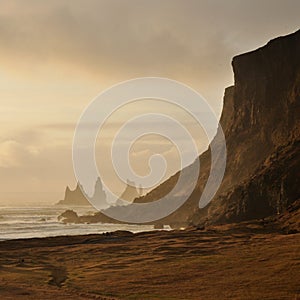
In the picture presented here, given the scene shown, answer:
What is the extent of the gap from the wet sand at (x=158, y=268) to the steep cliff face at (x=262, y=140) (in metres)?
19.8

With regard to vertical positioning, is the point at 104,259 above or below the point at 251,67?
below

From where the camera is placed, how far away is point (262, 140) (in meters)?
165

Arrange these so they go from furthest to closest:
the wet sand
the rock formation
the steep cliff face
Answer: the steep cliff face < the rock formation < the wet sand

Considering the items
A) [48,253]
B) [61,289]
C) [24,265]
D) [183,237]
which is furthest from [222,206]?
[61,289]

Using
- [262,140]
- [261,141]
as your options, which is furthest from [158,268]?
[261,141]

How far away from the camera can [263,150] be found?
537 ft

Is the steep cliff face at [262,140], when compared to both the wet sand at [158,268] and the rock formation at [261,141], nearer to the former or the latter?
the rock formation at [261,141]

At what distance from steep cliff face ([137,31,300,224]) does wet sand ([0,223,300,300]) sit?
1982 centimetres

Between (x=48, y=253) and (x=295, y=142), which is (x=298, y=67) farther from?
(x=48, y=253)

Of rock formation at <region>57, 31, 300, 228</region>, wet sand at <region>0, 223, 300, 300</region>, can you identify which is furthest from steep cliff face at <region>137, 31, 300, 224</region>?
wet sand at <region>0, 223, 300, 300</region>

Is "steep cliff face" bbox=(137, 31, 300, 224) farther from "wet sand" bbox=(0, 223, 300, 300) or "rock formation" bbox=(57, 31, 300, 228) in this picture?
"wet sand" bbox=(0, 223, 300, 300)

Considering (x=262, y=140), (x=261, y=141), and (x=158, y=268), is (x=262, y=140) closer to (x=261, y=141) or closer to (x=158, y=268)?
(x=261, y=141)

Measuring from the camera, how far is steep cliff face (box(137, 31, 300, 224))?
407 ft

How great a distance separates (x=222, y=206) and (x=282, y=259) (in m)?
81.2
